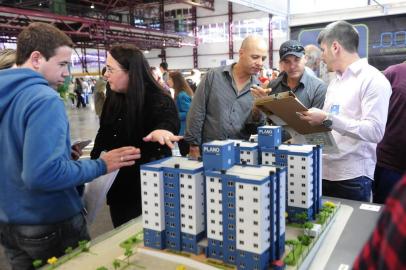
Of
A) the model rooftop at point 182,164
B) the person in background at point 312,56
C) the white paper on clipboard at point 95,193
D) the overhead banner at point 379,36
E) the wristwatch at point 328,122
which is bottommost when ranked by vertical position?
the white paper on clipboard at point 95,193

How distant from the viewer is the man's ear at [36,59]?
1.49m

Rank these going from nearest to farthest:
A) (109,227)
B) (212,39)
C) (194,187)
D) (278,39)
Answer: (194,187)
(109,227)
(278,39)
(212,39)

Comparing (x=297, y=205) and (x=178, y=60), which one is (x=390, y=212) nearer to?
(x=297, y=205)

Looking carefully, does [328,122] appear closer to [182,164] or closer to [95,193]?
[182,164]

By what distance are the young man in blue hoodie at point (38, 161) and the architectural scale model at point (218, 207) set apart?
304 mm

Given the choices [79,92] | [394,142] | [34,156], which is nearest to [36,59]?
[34,156]

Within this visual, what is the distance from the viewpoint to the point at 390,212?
1.47 ft

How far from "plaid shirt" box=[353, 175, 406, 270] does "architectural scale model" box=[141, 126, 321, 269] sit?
65cm

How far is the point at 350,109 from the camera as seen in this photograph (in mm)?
2086

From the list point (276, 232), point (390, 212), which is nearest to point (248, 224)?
point (276, 232)

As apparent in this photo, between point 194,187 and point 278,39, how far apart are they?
797 inches

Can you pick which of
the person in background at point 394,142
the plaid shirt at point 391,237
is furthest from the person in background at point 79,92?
the plaid shirt at point 391,237

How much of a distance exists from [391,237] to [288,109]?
4.78 feet

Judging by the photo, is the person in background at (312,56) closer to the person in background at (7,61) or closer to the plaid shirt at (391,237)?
the person in background at (7,61)
